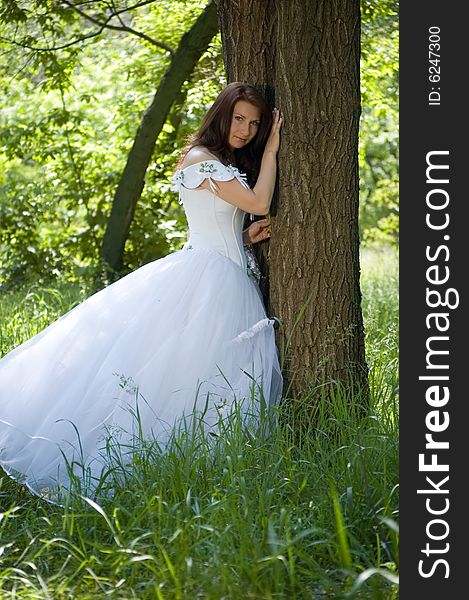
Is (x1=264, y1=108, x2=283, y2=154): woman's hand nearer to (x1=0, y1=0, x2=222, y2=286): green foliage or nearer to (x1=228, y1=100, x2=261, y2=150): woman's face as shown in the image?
(x1=228, y1=100, x2=261, y2=150): woman's face

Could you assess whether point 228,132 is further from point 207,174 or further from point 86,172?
point 86,172

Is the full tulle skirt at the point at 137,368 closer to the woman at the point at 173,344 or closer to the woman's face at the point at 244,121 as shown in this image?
the woman at the point at 173,344

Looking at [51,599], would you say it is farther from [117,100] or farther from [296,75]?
[117,100]

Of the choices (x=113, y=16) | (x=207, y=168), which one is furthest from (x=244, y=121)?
(x=113, y=16)

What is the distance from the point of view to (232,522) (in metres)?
3.16

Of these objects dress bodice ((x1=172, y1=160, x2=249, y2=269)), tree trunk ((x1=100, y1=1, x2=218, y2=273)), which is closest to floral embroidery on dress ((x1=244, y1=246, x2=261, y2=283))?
dress bodice ((x1=172, y1=160, x2=249, y2=269))

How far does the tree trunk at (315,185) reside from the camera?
412 cm

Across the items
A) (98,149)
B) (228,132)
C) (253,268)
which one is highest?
(98,149)

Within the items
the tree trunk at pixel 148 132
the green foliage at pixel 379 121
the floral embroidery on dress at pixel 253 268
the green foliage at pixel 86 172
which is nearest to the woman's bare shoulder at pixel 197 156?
the floral embroidery on dress at pixel 253 268

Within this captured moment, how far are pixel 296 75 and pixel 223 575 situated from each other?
7.21 ft

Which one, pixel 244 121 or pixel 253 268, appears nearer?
pixel 244 121

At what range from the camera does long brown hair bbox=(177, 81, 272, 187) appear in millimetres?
4320

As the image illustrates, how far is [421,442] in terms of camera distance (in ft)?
10.6

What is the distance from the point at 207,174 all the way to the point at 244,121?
30 centimetres
